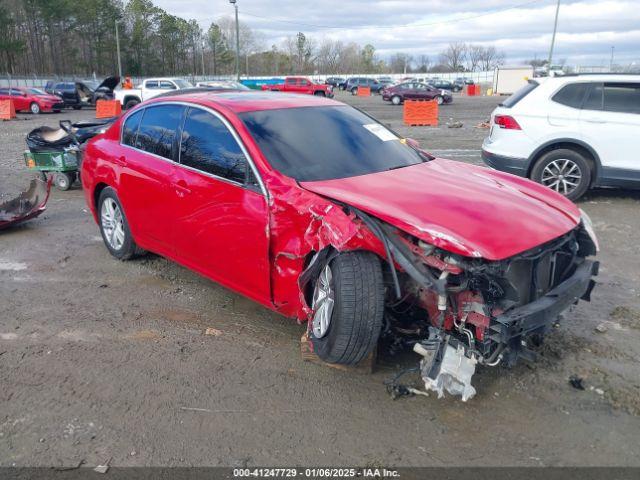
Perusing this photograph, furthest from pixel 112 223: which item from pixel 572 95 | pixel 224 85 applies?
pixel 224 85

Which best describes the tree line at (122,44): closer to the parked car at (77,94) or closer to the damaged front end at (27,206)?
the parked car at (77,94)

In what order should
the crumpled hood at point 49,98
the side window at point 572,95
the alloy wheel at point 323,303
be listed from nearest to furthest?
1. the alloy wheel at point 323,303
2. the side window at point 572,95
3. the crumpled hood at point 49,98

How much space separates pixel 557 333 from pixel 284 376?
2.10 metres

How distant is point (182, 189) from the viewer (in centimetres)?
435

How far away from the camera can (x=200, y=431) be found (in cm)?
302

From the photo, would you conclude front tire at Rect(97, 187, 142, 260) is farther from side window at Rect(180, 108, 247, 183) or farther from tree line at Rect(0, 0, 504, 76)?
tree line at Rect(0, 0, 504, 76)

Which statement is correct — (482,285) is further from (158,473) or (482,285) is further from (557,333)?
(158,473)

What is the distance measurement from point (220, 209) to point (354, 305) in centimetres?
141

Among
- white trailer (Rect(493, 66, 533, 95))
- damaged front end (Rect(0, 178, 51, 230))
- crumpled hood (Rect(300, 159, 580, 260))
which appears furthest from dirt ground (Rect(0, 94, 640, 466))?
white trailer (Rect(493, 66, 533, 95))

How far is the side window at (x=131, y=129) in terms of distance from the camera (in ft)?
17.0

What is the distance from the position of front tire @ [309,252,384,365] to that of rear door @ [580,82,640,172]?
587cm

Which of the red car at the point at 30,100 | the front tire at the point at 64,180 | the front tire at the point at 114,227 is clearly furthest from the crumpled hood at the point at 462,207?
the red car at the point at 30,100

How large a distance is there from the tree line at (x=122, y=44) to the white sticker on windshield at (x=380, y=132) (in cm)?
7129

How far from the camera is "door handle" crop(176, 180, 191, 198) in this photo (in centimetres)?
430
